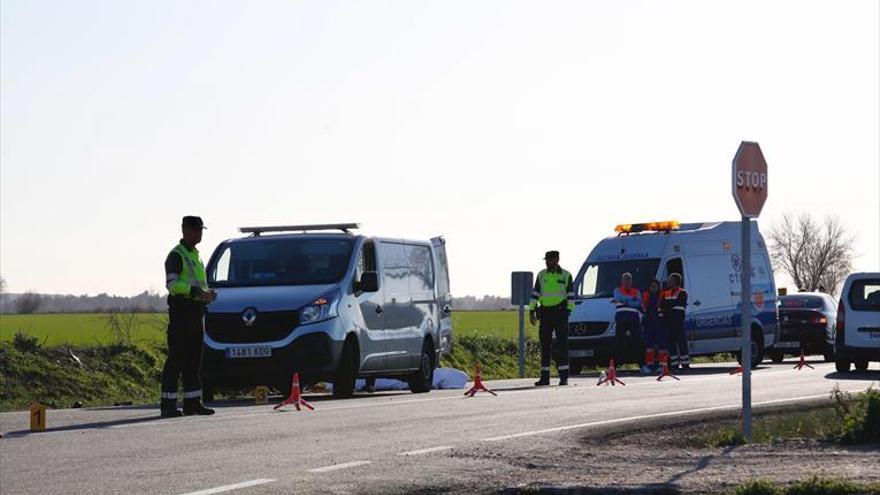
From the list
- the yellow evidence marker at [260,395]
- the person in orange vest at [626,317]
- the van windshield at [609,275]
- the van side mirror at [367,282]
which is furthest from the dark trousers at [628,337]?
the yellow evidence marker at [260,395]

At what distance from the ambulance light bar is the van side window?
24.4 inches

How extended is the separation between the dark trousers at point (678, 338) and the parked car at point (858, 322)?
2718 millimetres

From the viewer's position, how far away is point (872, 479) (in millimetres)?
A: 10047

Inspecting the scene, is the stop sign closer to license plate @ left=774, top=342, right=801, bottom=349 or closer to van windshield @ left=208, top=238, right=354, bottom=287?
van windshield @ left=208, top=238, right=354, bottom=287

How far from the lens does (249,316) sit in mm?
21312

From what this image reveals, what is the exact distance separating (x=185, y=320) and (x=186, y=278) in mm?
417

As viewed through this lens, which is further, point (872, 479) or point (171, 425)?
point (171, 425)

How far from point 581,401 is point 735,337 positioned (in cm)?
1478

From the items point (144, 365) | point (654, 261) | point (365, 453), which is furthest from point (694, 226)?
point (365, 453)

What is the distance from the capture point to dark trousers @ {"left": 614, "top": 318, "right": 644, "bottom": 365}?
31.5 meters

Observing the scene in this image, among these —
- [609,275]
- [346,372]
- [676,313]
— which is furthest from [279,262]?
[609,275]

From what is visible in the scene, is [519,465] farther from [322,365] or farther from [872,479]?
[322,365]

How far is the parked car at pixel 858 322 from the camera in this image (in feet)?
98.2

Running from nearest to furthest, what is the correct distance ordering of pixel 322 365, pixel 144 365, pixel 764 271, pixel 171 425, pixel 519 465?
1. pixel 519 465
2. pixel 171 425
3. pixel 322 365
4. pixel 144 365
5. pixel 764 271
